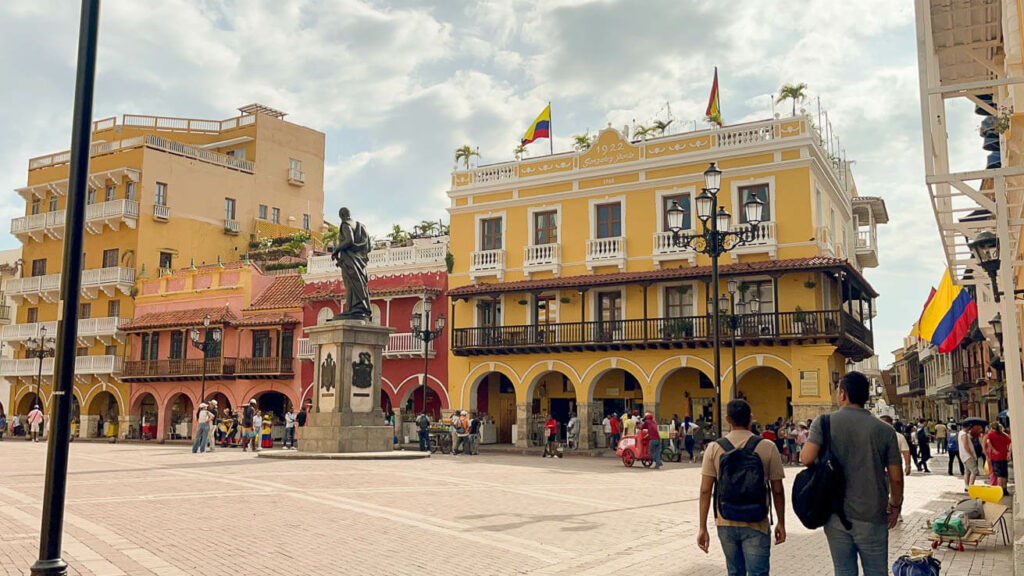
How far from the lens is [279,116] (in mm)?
57219

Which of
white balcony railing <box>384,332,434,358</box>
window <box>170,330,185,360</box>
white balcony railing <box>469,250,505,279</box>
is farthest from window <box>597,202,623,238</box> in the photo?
window <box>170,330,185,360</box>

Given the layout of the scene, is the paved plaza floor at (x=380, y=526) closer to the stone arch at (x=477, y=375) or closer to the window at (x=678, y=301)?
the window at (x=678, y=301)

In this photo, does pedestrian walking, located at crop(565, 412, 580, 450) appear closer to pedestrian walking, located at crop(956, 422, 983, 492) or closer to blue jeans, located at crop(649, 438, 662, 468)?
blue jeans, located at crop(649, 438, 662, 468)

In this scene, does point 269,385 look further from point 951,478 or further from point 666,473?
point 951,478

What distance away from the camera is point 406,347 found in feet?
124

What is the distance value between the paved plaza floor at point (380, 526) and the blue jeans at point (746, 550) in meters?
2.53

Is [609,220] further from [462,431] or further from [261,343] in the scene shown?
[261,343]

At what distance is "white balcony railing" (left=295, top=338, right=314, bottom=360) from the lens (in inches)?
1563

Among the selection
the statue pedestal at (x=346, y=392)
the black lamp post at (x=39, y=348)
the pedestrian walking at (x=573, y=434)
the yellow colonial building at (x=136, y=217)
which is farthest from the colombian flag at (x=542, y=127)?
the black lamp post at (x=39, y=348)

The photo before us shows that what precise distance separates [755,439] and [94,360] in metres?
47.7

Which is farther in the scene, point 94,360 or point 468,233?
point 94,360

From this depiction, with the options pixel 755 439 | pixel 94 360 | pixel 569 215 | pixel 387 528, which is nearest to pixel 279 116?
pixel 94 360

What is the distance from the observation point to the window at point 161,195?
4788cm

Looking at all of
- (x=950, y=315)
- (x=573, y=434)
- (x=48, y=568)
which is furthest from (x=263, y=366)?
(x=48, y=568)
